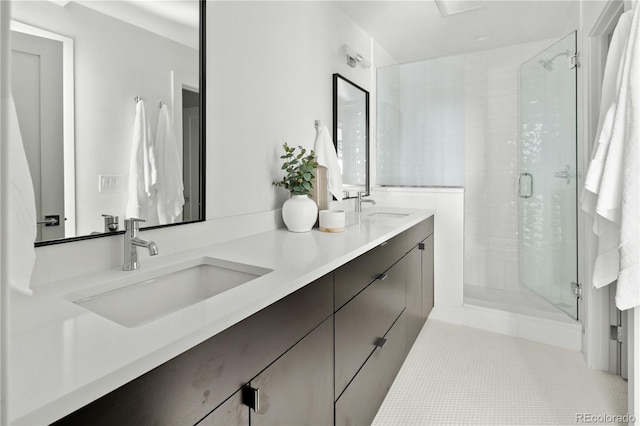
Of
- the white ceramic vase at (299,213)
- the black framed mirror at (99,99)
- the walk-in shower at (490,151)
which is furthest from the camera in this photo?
the walk-in shower at (490,151)

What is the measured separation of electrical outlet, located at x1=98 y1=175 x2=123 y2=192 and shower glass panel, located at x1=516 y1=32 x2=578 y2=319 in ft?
8.51

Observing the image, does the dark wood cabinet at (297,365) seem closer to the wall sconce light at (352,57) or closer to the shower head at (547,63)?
the wall sconce light at (352,57)

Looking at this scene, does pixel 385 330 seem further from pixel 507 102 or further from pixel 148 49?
pixel 507 102

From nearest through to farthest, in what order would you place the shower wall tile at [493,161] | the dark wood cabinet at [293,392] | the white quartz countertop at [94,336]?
the white quartz countertop at [94,336] < the dark wood cabinet at [293,392] < the shower wall tile at [493,161]

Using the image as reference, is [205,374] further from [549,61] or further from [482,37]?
[482,37]

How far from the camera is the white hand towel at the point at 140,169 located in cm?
117

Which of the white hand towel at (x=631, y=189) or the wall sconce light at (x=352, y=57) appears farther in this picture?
the wall sconce light at (x=352, y=57)

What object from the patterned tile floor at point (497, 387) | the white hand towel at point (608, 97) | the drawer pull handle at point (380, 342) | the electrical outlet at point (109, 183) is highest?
the white hand towel at point (608, 97)

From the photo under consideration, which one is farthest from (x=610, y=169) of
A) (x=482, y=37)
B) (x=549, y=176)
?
(x=482, y=37)

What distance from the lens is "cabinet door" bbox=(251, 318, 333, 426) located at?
0.87 meters

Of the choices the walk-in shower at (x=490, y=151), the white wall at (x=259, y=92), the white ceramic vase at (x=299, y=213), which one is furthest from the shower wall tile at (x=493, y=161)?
the white ceramic vase at (x=299, y=213)

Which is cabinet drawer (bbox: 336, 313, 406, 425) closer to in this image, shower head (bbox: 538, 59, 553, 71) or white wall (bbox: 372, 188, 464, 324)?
white wall (bbox: 372, 188, 464, 324)

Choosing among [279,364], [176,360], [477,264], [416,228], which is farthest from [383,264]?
[477,264]

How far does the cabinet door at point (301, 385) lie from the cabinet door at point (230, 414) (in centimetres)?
3
